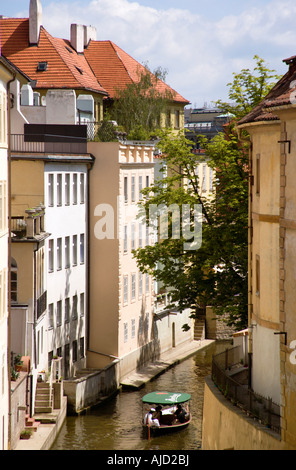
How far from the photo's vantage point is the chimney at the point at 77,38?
3570 inches

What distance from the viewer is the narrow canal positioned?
159 feet

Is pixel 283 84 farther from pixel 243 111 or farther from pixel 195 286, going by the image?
pixel 195 286

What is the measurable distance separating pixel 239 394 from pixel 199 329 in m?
48.0

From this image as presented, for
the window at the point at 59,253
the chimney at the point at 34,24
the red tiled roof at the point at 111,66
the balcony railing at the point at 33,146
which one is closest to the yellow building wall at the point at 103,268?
the balcony railing at the point at 33,146

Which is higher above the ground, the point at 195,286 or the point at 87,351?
the point at 195,286

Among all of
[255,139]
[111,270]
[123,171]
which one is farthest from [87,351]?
[255,139]

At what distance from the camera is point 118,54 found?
310 feet

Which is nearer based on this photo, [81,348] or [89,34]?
[81,348]

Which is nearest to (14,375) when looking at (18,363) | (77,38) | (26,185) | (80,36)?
(18,363)

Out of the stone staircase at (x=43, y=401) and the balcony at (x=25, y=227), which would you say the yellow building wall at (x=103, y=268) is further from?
the balcony at (x=25, y=227)

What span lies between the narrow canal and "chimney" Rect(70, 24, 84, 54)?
37.2 metres

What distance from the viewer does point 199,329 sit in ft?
260

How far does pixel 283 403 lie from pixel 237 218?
20.0 m

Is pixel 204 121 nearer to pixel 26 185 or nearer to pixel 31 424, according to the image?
pixel 26 185
